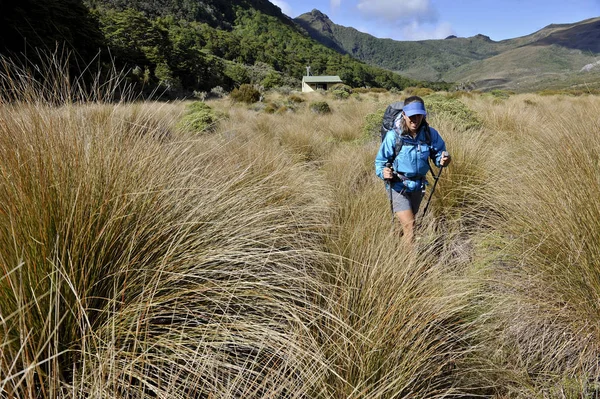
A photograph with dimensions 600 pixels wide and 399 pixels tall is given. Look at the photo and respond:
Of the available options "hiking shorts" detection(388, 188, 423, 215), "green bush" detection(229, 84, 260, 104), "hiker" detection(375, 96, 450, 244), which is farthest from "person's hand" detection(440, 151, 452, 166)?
"green bush" detection(229, 84, 260, 104)

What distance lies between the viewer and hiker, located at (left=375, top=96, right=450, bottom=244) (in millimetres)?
2895

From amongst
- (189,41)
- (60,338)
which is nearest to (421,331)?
(60,338)

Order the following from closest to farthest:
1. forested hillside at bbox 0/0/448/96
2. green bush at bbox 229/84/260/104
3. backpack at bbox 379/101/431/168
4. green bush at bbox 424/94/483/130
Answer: backpack at bbox 379/101/431/168, green bush at bbox 424/94/483/130, forested hillside at bbox 0/0/448/96, green bush at bbox 229/84/260/104

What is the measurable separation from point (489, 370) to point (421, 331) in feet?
1.03

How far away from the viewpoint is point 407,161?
2.91 metres

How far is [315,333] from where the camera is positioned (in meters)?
1.57

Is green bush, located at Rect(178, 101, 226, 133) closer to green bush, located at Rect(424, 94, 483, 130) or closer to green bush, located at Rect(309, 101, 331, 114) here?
green bush, located at Rect(424, 94, 483, 130)

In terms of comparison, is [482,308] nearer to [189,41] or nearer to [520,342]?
[520,342]

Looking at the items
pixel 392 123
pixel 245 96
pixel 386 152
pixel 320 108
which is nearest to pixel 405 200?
pixel 386 152

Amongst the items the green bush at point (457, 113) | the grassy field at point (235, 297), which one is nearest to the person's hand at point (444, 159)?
the grassy field at point (235, 297)

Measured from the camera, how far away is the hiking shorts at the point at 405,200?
298 cm

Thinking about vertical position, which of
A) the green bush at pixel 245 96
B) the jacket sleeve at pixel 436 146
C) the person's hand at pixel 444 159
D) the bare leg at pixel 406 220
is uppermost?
the green bush at pixel 245 96

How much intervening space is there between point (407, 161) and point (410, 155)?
0.18 feet

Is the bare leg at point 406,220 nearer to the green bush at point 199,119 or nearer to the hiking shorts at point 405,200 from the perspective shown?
the hiking shorts at point 405,200
